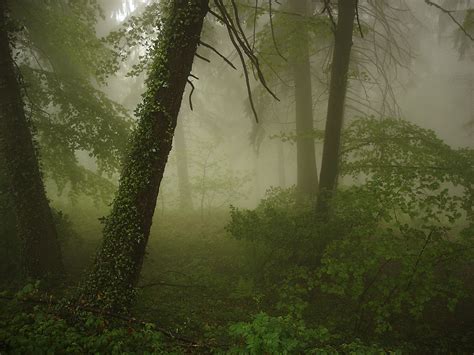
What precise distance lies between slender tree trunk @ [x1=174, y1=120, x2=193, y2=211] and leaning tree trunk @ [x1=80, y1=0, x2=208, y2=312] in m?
11.3

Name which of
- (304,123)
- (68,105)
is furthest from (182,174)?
(68,105)

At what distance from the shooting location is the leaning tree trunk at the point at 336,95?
6.95m

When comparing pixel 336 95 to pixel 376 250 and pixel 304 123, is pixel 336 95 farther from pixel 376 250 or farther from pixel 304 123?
pixel 304 123

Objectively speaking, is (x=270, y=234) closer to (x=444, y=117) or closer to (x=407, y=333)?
(x=407, y=333)

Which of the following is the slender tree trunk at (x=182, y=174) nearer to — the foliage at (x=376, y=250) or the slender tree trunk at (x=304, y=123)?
the slender tree trunk at (x=304, y=123)

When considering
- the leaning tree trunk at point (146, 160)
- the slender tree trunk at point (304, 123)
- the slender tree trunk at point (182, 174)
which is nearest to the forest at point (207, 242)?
the leaning tree trunk at point (146, 160)

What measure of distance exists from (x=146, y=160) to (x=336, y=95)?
4302 mm

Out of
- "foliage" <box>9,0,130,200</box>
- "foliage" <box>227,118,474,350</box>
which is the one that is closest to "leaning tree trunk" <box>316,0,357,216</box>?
"foliage" <box>227,118,474,350</box>

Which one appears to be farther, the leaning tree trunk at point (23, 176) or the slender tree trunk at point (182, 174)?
the slender tree trunk at point (182, 174)

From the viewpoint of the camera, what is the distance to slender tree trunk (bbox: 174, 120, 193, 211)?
16.8m

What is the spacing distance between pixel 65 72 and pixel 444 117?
3217 cm

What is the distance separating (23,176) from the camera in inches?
242

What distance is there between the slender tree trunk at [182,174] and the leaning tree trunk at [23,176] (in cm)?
969

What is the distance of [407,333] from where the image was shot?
18.2 feet
